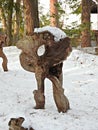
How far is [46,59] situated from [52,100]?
1666 millimetres

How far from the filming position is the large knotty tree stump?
260 inches

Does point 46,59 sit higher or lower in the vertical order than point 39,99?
higher

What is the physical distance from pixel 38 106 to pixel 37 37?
1458mm

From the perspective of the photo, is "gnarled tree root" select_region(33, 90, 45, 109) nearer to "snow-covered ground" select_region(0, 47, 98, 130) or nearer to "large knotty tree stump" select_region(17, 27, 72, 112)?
"large knotty tree stump" select_region(17, 27, 72, 112)

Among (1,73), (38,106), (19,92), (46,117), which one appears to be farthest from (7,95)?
(1,73)

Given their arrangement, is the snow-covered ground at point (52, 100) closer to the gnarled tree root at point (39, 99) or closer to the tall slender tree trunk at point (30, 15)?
the gnarled tree root at point (39, 99)

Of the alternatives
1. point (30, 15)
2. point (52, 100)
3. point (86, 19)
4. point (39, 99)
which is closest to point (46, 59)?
point (39, 99)

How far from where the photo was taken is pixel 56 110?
6.98m

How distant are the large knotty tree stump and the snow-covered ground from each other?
30cm

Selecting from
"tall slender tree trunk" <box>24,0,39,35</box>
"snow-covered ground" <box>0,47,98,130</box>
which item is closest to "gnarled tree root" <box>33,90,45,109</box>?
"snow-covered ground" <box>0,47,98,130</box>

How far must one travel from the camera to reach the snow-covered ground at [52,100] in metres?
6.13

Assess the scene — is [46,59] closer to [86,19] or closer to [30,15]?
[30,15]

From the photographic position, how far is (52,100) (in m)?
8.02

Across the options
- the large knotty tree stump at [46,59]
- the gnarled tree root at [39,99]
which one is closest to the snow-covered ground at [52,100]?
the gnarled tree root at [39,99]
